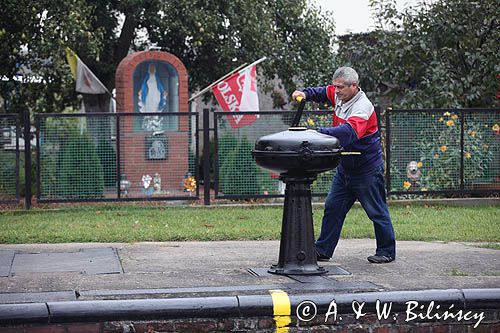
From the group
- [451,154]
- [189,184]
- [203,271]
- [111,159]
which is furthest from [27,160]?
[203,271]

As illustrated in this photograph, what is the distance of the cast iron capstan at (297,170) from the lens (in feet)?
22.5

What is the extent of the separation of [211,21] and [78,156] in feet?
21.1

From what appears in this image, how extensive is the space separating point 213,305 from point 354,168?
217 cm

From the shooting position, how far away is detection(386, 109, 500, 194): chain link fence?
47.5 feet

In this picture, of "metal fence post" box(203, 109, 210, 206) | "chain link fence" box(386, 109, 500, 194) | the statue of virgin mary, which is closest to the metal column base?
"metal fence post" box(203, 109, 210, 206)

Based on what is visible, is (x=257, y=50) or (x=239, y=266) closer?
(x=239, y=266)

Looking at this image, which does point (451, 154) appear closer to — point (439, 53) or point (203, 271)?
point (439, 53)

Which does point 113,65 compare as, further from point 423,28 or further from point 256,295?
point 256,295

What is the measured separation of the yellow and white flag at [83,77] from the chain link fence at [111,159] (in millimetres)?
4446

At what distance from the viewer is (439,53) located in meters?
17.6

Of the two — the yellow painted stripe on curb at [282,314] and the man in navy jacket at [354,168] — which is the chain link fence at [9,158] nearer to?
the man in navy jacket at [354,168]

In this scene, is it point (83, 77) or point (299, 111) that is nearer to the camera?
point (299, 111)

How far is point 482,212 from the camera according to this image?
13.3 metres

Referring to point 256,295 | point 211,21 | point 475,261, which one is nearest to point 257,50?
point 211,21
